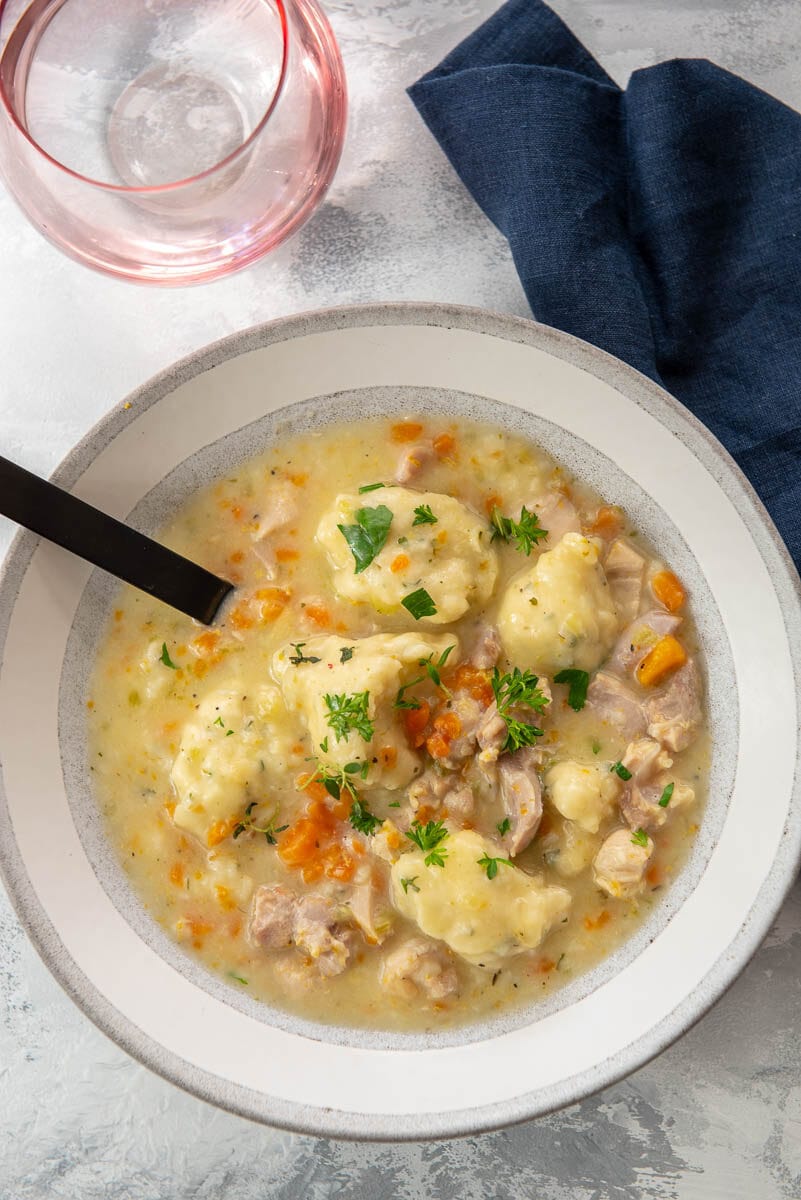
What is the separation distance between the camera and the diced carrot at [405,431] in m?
3.02

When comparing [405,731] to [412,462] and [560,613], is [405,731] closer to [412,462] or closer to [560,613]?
[560,613]

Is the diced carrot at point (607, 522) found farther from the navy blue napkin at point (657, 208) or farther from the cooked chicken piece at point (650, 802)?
the cooked chicken piece at point (650, 802)

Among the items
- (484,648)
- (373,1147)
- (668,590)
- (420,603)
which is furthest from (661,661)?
(373,1147)

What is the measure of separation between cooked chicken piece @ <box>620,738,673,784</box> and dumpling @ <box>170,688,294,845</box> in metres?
0.98

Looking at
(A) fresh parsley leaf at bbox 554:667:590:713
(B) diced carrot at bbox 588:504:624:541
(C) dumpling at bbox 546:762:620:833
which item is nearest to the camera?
(C) dumpling at bbox 546:762:620:833

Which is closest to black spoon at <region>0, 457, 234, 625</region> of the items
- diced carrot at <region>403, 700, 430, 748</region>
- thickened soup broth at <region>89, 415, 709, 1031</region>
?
thickened soup broth at <region>89, 415, 709, 1031</region>

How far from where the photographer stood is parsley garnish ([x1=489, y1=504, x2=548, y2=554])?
2.95 meters

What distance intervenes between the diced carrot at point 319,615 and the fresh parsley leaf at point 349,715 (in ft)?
1.00

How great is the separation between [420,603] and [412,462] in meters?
0.44

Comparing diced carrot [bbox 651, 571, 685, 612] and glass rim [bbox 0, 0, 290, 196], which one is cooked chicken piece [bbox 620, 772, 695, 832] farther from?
glass rim [bbox 0, 0, 290, 196]

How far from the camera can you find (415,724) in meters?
2.93

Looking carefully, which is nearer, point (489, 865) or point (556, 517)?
point (489, 865)

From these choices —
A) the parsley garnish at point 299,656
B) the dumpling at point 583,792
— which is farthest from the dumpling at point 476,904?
the parsley garnish at point 299,656

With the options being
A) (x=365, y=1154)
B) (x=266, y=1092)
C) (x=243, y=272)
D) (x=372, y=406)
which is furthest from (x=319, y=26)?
(x=365, y=1154)
